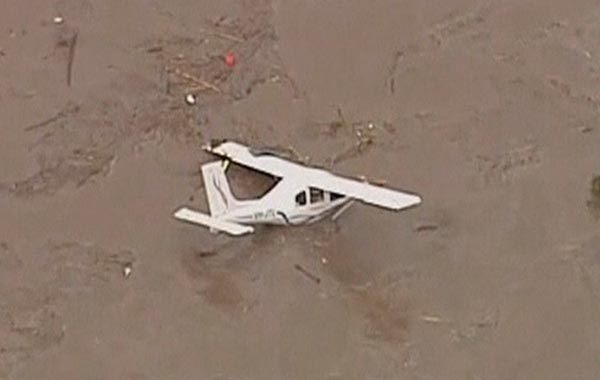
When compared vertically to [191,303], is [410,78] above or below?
above

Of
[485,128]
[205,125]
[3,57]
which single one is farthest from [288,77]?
[3,57]

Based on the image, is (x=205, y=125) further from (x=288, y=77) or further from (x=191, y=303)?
(x=191, y=303)

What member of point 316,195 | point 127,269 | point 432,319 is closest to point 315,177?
point 316,195

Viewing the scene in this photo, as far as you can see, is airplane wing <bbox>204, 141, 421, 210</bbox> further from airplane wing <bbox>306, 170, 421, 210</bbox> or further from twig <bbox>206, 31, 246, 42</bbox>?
twig <bbox>206, 31, 246, 42</bbox>

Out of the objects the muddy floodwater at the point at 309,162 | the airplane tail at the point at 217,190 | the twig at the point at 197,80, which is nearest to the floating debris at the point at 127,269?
the muddy floodwater at the point at 309,162

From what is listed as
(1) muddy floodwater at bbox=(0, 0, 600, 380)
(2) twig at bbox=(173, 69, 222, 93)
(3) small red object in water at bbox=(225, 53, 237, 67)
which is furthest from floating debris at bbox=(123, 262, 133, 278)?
(3) small red object in water at bbox=(225, 53, 237, 67)

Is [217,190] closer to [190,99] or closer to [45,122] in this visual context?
[190,99]

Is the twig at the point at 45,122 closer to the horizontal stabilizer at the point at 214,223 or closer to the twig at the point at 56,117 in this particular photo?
the twig at the point at 56,117
